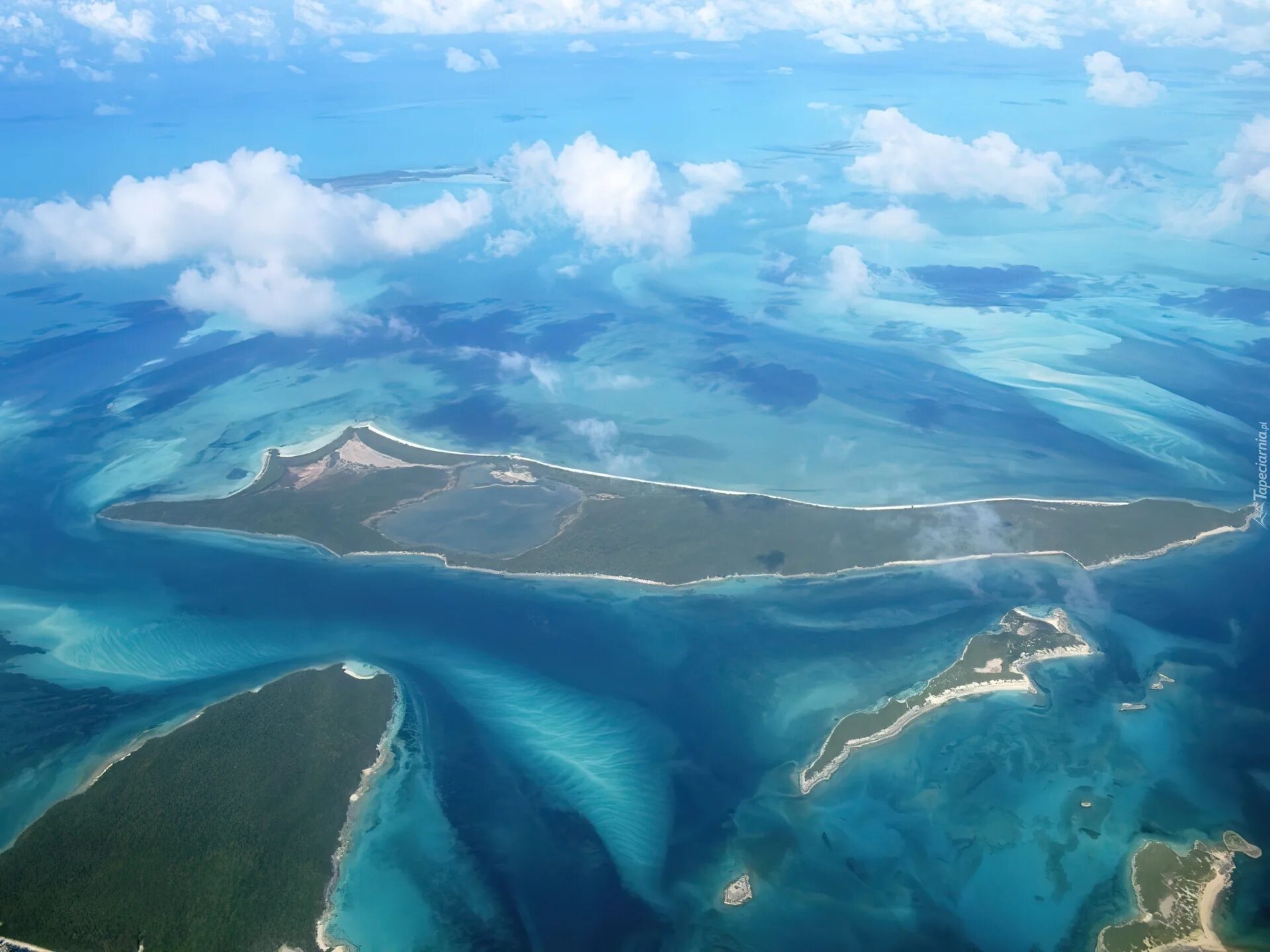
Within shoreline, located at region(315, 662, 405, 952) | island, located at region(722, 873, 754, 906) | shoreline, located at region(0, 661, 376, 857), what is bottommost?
shoreline, located at region(0, 661, 376, 857)

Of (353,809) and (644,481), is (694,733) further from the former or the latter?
(644,481)

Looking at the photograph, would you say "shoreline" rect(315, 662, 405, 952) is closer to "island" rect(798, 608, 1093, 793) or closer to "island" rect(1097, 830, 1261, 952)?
"island" rect(798, 608, 1093, 793)

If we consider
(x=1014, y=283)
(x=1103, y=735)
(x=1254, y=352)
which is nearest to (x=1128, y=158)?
(x=1014, y=283)

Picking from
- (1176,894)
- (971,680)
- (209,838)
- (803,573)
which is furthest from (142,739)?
(1176,894)

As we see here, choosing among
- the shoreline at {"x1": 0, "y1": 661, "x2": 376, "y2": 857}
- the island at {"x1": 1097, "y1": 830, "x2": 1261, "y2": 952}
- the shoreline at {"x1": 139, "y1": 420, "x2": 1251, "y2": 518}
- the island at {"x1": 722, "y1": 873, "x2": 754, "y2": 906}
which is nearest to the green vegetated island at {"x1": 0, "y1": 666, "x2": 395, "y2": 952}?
the shoreline at {"x1": 0, "y1": 661, "x2": 376, "y2": 857}

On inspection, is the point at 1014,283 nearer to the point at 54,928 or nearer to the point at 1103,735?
the point at 1103,735

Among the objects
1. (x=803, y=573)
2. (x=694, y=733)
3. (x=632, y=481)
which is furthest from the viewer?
(x=632, y=481)
